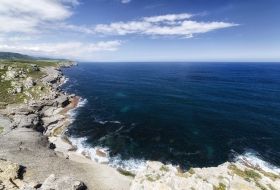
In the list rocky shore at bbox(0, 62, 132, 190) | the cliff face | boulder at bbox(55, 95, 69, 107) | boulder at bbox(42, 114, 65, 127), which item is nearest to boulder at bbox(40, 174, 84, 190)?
rocky shore at bbox(0, 62, 132, 190)

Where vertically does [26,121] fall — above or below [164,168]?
below

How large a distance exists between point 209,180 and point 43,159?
47.7 meters

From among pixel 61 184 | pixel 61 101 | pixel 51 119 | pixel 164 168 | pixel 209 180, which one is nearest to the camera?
pixel 209 180

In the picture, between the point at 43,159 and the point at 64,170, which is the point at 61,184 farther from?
the point at 43,159

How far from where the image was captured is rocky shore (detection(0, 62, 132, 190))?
38.8m

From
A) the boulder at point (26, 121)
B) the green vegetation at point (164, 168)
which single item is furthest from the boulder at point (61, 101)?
the green vegetation at point (164, 168)

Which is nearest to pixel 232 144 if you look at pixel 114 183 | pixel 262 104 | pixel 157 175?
pixel 157 175

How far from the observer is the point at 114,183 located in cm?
4431

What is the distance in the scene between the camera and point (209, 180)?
103 feet

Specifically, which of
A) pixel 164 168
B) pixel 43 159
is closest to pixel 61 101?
pixel 43 159

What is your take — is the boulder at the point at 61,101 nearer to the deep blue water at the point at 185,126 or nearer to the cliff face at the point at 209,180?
the deep blue water at the point at 185,126

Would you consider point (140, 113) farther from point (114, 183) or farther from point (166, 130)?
point (114, 183)

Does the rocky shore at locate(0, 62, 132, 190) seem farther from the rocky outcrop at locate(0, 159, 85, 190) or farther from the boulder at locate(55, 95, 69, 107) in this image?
the boulder at locate(55, 95, 69, 107)

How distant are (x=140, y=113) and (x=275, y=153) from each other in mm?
60104
